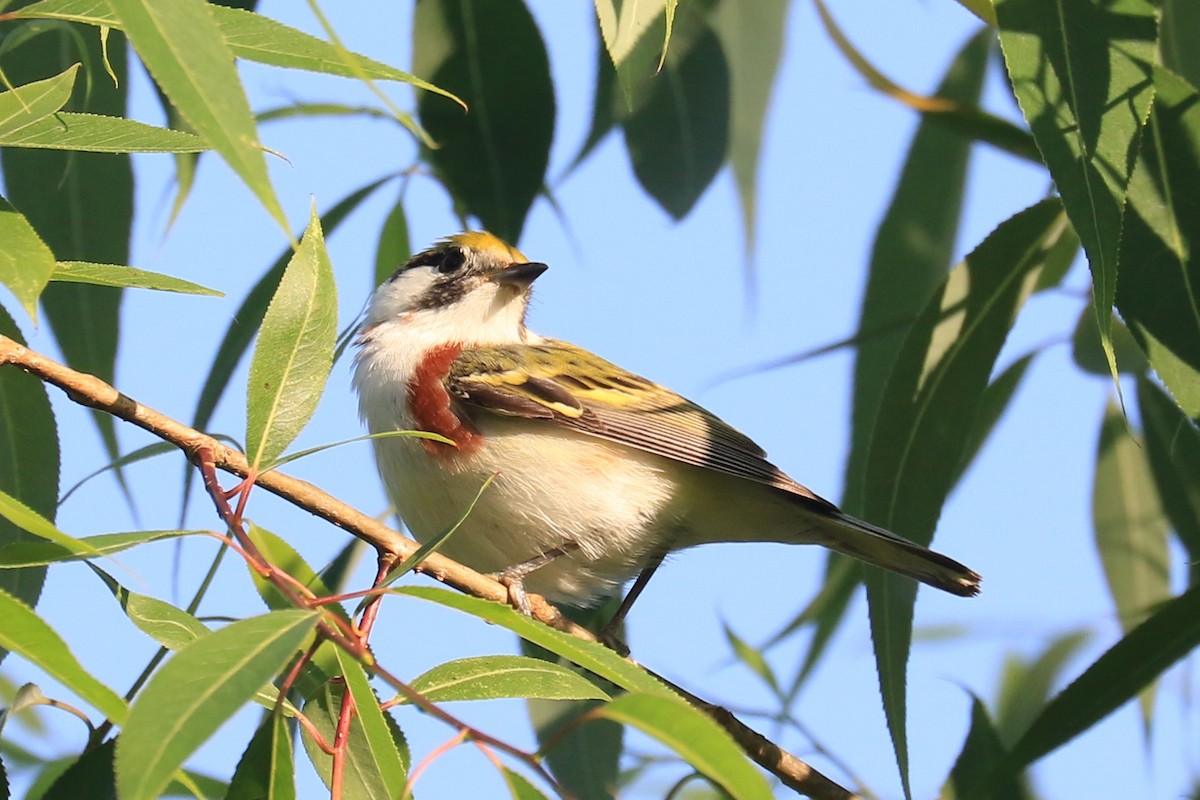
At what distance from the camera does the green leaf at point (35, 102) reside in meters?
1.96

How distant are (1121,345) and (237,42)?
8.89 ft

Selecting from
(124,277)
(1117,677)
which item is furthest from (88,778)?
(1117,677)

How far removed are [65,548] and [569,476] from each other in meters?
1.81

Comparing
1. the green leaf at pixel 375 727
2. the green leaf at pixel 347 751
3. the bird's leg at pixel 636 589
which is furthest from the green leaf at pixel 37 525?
the bird's leg at pixel 636 589

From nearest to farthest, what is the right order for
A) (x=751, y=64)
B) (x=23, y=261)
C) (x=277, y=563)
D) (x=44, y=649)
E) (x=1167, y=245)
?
1. (x=44, y=649)
2. (x=23, y=261)
3. (x=277, y=563)
4. (x=1167, y=245)
5. (x=751, y=64)

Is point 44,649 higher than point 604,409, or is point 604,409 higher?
point 604,409

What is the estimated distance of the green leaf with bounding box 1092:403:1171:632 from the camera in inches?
160

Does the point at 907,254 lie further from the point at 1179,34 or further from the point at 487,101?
the point at 487,101

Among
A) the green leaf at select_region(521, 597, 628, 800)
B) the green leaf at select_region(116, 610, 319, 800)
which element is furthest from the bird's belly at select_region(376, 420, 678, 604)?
the green leaf at select_region(116, 610, 319, 800)

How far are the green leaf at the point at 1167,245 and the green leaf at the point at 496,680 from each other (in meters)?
1.27

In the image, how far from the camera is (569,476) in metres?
3.54

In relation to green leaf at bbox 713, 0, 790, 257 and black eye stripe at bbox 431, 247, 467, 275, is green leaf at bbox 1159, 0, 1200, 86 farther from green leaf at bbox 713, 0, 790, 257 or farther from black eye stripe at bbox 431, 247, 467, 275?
black eye stripe at bbox 431, 247, 467, 275

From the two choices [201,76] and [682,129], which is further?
[682,129]

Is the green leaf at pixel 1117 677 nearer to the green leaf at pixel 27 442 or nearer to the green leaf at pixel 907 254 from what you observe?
the green leaf at pixel 907 254
